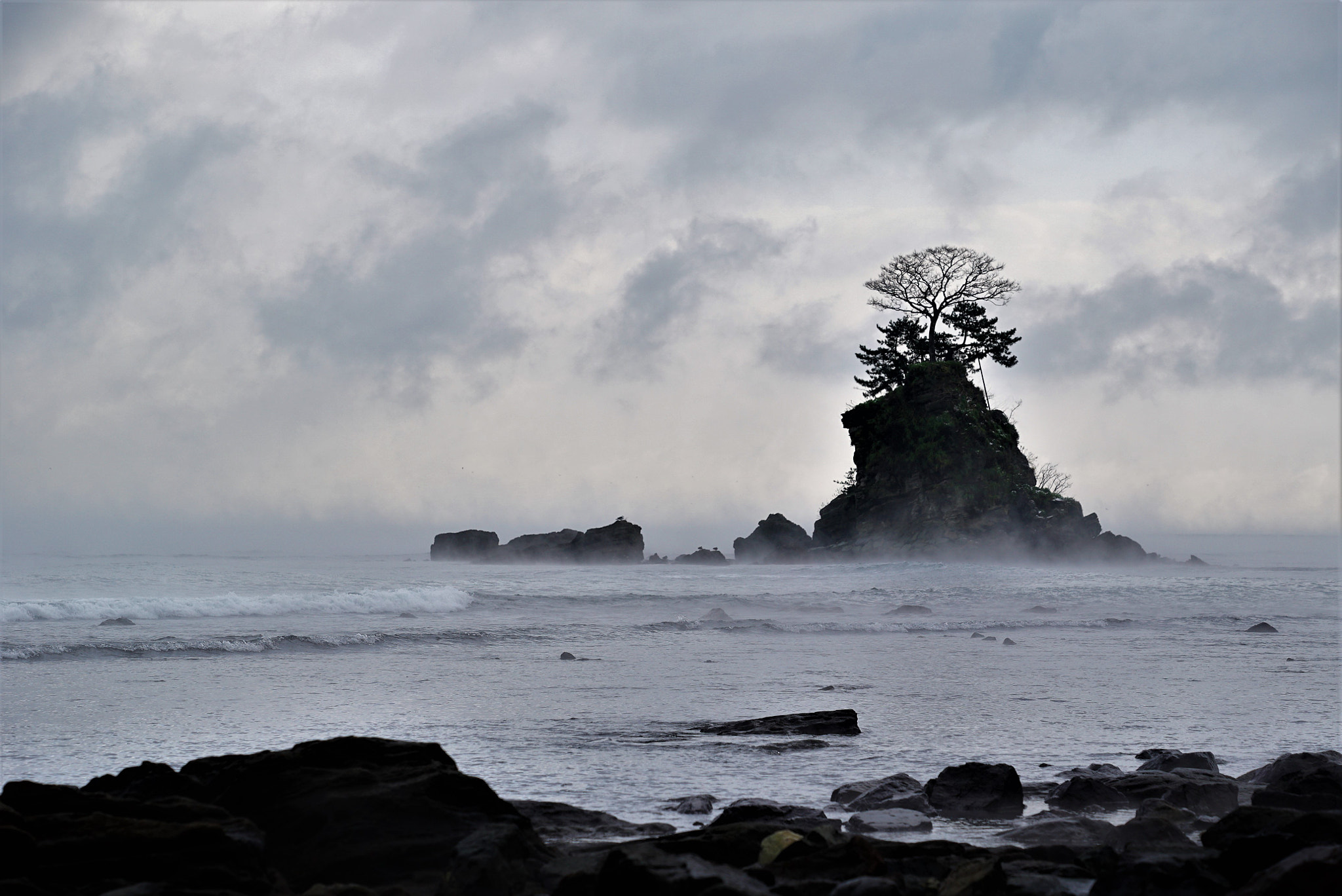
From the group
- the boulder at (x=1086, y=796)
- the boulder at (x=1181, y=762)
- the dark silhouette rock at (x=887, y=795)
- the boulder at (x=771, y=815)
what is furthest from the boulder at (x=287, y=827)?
the boulder at (x=1181, y=762)

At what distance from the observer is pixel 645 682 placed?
10.9 metres

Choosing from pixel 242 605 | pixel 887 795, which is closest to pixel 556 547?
pixel 242 605

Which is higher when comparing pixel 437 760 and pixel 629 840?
pixel 437 760

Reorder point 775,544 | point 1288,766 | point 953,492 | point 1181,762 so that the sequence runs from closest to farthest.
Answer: point 1288,766, point 1181,762, point 953,492, point 775,544

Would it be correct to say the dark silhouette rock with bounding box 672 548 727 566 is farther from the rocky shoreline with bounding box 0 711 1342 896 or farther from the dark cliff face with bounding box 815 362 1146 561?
the rocky shoreline with bounding box 0 711 1342 896

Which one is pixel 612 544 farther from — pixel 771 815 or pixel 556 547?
pixel 771 815

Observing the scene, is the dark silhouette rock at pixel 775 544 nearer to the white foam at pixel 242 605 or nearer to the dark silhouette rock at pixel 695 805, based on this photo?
the white foam at pixel 242 605

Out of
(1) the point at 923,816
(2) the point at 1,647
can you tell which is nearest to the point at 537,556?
(2) the point at 1,647

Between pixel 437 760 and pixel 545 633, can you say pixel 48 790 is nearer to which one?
pixel 437 760

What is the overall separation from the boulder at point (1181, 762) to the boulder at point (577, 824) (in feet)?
10.9

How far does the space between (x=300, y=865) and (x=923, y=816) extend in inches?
124

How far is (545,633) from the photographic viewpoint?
56.0 ft

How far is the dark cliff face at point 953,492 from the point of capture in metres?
41.9

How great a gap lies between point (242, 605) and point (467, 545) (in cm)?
3824
